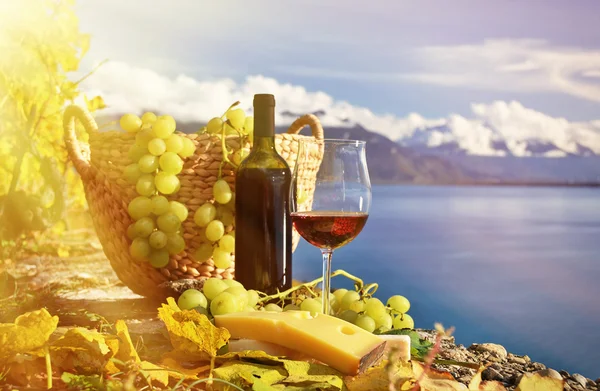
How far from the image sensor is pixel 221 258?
2.36 m

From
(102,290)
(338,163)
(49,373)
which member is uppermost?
(338,163)

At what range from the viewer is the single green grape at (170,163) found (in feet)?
7.49

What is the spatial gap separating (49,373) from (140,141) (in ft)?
4.10

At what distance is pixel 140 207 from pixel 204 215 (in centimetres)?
24

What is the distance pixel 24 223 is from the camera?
3549 mm

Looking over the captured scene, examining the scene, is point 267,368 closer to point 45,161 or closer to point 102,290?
point 102,290

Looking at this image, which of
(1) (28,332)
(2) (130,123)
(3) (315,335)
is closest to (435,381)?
(3) (315,335)

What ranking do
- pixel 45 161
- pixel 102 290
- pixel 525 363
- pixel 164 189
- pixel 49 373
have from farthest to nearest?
pixel 45 161 < pixel 102 290 < pixel 164 189 < pixel 525 363 < pixel 49 373

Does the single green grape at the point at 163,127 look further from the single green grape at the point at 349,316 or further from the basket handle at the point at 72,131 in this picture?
the single green grape at the point at 349,316

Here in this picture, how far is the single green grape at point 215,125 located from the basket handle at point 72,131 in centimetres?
46

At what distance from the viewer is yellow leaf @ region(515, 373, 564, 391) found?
1258mm

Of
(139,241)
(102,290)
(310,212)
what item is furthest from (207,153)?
(102,290)

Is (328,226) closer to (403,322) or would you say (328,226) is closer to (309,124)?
(403,322)

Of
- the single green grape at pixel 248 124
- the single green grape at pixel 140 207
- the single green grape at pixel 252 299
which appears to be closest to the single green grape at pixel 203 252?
the single green grape at pixel 140 207
